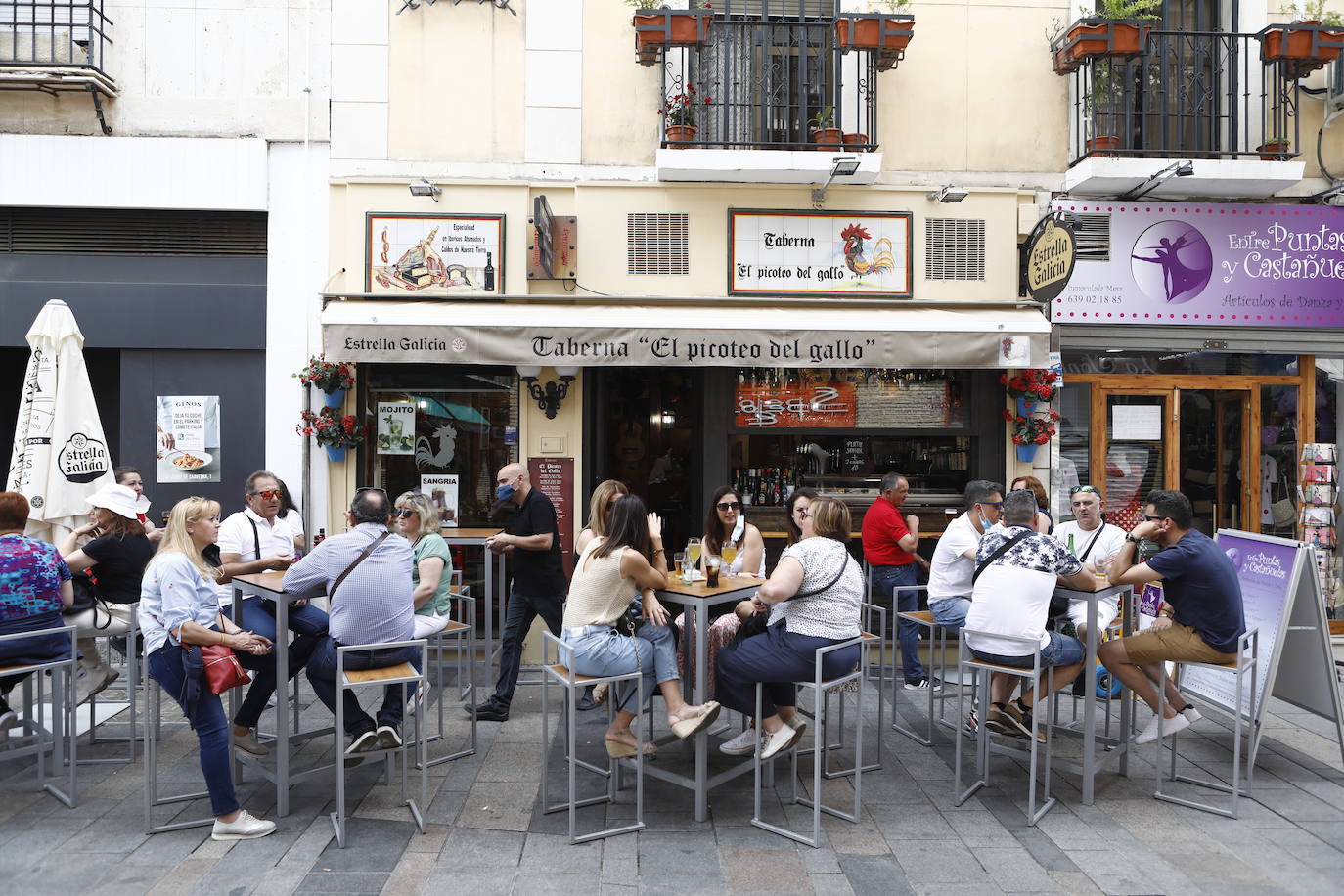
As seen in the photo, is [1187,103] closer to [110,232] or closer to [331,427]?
[331,427]

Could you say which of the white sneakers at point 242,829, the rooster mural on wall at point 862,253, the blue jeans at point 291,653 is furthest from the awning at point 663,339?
the white sneakers at point 242,829

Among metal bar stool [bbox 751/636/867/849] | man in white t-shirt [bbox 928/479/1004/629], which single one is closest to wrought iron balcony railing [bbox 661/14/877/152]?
man in white t-shirt [bbox 928/479/1004/629]

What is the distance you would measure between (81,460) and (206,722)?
3109 millimetres

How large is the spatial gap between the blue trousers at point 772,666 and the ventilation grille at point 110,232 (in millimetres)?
6168

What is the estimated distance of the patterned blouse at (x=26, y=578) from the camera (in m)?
5.08

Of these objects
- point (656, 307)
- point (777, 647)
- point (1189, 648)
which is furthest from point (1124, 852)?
point (656, 307)

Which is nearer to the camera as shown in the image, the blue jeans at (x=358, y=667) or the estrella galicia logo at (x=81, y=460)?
the blue jeans at (x=358, y=667)

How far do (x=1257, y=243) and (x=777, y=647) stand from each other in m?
6.54

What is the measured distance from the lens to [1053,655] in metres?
5.17

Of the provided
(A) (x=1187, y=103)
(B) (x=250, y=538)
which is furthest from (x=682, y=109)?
(B) (x=250, y=538)

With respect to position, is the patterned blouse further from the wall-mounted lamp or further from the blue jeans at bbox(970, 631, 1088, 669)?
the blue jeans at bbox(970, 631, 1088, 669)

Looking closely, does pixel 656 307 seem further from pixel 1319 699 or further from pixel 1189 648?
pixel 1319 699

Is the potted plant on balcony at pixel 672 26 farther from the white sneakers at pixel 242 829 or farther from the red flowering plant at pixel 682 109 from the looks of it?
the white sneakers at pixel 242 829

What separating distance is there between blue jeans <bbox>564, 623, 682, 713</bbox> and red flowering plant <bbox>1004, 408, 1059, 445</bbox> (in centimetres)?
459
